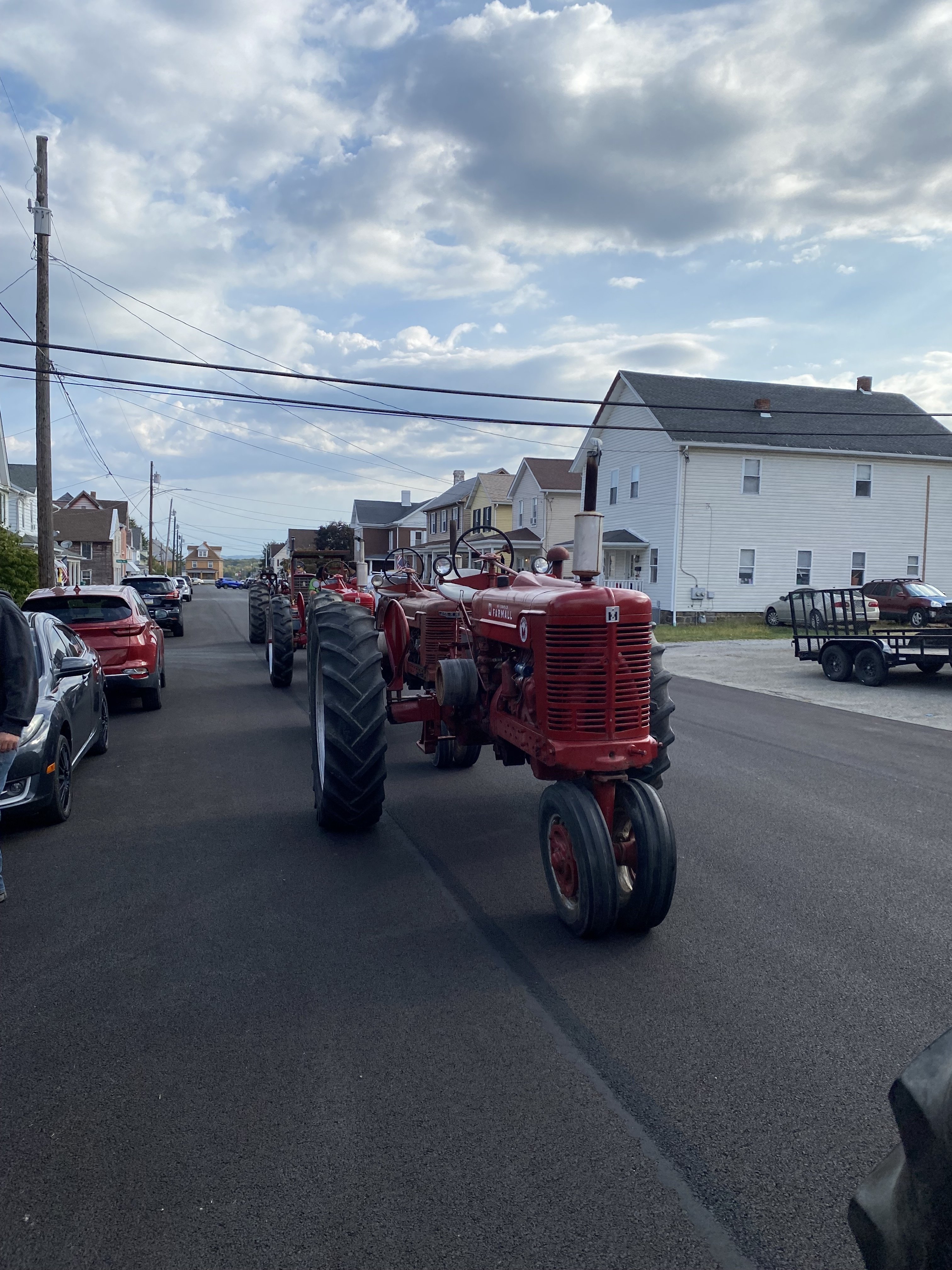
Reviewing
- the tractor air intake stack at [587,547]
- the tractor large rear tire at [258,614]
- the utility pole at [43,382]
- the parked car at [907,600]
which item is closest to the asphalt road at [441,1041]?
the tractor air intake stack at [587,547]

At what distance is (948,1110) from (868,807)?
6.06 meters

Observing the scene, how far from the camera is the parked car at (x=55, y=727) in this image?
6082 millimetres

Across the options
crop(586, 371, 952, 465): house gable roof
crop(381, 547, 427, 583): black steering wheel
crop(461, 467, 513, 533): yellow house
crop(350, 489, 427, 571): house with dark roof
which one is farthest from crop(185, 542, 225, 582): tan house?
crop(381, 547, 427, 583): black steering wheel

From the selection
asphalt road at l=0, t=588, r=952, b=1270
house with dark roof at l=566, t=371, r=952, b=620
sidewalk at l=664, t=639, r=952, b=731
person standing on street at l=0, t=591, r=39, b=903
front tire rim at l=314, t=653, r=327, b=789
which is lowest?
sidewalk at l=664, t=639, r=952, b=731

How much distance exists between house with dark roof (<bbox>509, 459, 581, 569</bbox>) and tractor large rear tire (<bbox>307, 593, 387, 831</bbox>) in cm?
3294

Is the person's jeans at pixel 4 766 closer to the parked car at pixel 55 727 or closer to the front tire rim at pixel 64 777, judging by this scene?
the parked car at pixel 55 727

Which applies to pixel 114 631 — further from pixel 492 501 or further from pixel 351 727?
pixel 492 501

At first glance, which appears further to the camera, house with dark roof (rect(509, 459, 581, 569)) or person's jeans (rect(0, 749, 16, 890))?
house with dark roof (rect(509, 459, 581, 569))

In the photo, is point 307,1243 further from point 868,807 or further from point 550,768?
point 868,807

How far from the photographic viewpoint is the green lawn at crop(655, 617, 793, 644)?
84.3 feet

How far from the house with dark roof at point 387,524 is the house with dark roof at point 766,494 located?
37.1 meters

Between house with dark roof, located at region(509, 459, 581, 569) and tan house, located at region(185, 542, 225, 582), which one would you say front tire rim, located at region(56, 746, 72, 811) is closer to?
house with dark roof, located at region(509, 459, 581, 569)

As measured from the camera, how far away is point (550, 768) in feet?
15.4

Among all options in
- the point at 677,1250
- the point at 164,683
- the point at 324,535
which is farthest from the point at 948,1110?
the point at 324,535
